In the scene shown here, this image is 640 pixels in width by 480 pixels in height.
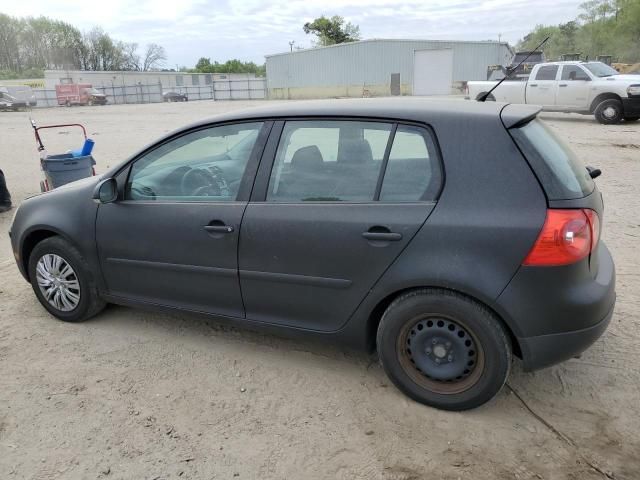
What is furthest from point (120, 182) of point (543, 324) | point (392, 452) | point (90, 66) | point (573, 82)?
point (90, 66)

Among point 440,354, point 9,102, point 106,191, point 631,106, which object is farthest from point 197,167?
point 9,102

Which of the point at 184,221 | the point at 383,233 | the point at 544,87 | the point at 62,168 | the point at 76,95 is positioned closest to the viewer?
the point at 383,233

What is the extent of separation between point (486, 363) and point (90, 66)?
341 ft

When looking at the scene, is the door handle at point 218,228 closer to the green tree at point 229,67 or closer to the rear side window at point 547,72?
the rear side window at point 547,72

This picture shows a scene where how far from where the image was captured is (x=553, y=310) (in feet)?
8.28

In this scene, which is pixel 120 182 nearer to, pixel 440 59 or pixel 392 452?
pixel 392 452

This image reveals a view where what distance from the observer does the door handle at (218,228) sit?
A: 3.15m

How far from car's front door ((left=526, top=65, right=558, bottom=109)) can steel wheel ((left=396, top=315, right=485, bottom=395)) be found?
1467 cm

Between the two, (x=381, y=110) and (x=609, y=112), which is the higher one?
(x=381, y=110)

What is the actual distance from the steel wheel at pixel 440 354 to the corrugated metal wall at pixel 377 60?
1620 inches

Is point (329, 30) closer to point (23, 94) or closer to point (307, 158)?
point (23, 94)

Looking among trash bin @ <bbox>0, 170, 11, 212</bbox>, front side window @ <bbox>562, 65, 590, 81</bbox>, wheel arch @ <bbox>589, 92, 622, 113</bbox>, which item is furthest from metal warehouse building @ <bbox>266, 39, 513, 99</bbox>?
trash bin @ <bbox>0, 170, 11, 212</bbox>

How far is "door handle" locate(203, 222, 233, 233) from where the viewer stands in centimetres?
315

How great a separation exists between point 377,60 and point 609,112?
1147 inches
